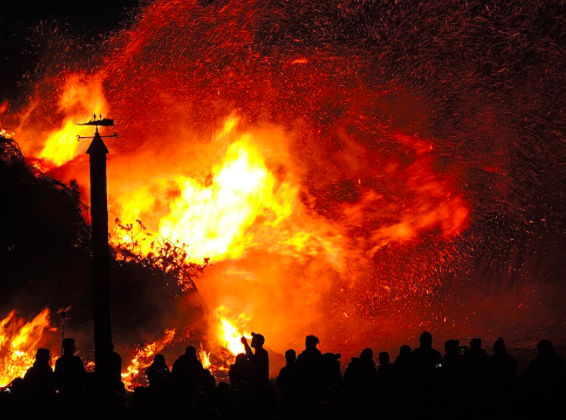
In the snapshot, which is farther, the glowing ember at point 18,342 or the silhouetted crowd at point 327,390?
the glowing ember at point 18,342

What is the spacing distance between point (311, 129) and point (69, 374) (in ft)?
36.7

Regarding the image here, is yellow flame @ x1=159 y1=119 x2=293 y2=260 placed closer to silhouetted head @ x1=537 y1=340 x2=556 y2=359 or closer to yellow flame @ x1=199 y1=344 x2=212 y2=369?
yellow flame @ x1=199 y1=344 x2=212 y2=369

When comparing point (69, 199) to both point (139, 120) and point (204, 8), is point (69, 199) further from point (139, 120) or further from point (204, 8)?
point (204, 8)

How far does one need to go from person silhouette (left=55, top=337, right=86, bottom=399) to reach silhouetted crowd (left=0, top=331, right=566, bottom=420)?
0.01 m

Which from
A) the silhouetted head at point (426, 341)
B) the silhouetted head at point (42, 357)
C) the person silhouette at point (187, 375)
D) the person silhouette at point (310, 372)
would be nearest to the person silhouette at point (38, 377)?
the silhouetted head at point (42, 357)

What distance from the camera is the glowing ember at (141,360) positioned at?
47.1 feet

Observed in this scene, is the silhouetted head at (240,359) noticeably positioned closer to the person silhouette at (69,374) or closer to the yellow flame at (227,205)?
the person silhouette at (69,374)

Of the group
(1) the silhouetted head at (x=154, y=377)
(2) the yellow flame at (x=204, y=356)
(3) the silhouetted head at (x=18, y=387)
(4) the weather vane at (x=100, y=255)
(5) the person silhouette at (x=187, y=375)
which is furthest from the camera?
(2) the yellow flame at (x=204, y=356)

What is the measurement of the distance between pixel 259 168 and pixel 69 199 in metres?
4.71

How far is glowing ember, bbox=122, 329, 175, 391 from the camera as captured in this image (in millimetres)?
14359

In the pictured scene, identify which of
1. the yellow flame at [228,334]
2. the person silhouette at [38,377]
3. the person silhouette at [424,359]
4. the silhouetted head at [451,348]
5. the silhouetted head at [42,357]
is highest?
the yellow flame at [228,334]

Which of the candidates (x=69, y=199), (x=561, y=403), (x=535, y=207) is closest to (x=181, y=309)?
(x=69, y=199)

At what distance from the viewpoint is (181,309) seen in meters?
15.6

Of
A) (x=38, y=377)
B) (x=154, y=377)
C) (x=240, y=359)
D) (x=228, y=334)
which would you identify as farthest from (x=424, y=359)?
(x=228, y=334)
